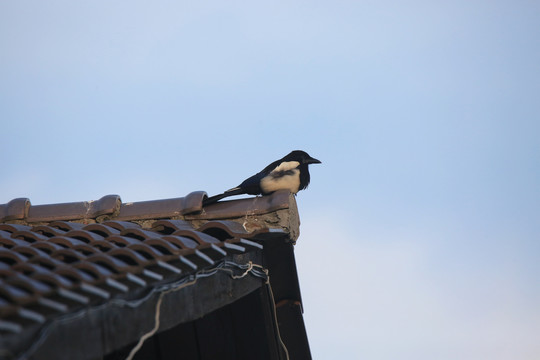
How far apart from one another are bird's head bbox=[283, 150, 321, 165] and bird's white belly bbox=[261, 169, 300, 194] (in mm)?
370

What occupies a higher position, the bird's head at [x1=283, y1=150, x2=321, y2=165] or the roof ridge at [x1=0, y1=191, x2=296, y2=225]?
the bird's head at [x1=283, y1=150, x2=321, y2=165]

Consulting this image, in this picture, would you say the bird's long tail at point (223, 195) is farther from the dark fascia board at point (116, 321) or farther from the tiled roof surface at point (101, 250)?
the dark fascia board at point (116, 321)

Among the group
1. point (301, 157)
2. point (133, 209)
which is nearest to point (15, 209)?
point (133, 209)

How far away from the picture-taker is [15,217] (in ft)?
13.0

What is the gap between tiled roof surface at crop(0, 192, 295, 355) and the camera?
166cm

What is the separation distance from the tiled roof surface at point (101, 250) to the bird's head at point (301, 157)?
4.31 ft

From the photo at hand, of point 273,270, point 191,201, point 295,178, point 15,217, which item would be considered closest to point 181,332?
point 273,270

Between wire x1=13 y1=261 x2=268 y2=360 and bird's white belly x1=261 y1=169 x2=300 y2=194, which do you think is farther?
bird's white belly x1=261 y1=169 x2=300 y2=194

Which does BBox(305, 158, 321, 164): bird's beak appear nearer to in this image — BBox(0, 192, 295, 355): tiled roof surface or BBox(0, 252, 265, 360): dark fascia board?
BBox(0, 192, 295, 355): tiled roof surface

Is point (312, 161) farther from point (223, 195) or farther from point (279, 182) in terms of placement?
point (223, 195)

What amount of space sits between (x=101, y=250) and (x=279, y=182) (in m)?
2.28

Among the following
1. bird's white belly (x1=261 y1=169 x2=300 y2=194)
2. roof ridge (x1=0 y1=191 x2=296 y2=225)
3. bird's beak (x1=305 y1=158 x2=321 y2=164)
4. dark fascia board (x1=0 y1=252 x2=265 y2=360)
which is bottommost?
dark fascia board (x1=0 y1=252 x2=265 y2=360)

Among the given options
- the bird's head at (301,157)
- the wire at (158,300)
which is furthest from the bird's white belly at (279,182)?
the wire at (158,300)

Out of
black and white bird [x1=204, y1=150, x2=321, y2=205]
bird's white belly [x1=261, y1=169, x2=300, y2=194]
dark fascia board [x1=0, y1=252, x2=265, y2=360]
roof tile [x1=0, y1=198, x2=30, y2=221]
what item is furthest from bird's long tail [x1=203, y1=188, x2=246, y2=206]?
dark fascia board [x1=0, y1=252, x2=265, y2=360]
